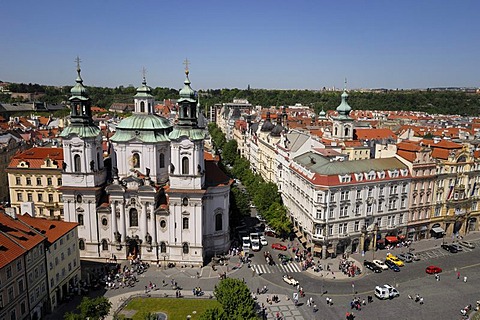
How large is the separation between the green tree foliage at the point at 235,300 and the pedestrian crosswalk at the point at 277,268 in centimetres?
1950

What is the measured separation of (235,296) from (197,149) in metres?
25.2

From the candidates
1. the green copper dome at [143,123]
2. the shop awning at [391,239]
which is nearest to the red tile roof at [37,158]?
the green copper dome at [143,123]

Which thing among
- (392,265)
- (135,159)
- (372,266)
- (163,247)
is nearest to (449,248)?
(392,265)

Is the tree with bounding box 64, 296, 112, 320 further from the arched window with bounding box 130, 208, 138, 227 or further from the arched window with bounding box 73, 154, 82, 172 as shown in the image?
the arched window with bounding box 73, 154, 82, 172

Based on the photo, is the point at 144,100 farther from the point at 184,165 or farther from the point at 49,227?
the point at 49,227

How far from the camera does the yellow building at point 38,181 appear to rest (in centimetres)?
7300

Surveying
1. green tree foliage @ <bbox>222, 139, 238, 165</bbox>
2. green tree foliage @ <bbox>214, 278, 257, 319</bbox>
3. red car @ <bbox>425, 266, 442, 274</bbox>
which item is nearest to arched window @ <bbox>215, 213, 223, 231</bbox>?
green tree foliage @ <bbox>214, 278, 257, 319</bbox>

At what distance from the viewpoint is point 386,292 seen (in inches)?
2028

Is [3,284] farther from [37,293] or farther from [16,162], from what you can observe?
[16,162]

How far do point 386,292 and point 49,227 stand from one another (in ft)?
139

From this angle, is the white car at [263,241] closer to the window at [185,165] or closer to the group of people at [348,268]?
the group of people at [348,268]

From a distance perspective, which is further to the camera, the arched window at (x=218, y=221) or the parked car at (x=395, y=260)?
the arched window at (x=218, y=221)

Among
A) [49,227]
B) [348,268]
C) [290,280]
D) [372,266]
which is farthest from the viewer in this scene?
[372,266]

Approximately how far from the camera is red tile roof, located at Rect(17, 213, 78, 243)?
4834cm
